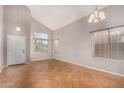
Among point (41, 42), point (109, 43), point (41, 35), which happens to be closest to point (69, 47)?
point (41, 42)

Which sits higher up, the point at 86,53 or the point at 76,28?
the point at 76,28

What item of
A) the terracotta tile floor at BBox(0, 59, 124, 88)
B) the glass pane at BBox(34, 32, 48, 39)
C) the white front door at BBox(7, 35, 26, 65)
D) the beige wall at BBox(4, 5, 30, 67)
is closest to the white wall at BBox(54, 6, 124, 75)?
the terracotta tile floor at BBox(0, 59, 124, 88)

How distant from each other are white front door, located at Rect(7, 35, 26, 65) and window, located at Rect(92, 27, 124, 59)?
4459mm

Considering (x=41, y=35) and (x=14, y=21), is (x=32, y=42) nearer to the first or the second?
(x=41, y=35)

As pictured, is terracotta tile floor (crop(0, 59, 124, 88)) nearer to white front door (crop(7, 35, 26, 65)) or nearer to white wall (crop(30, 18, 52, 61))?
white front door (crop(7, 35, 26, 65))

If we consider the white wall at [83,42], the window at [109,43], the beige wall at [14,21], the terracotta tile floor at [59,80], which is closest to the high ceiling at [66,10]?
the white wall at [83,42]

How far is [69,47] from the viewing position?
746 cm

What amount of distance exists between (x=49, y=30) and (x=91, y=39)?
17.1 feet

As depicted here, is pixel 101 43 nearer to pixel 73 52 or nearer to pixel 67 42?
pixel 73 52

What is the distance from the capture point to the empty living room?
3.49m

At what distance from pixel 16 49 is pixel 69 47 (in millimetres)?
3627

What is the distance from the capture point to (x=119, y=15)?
4012mm
